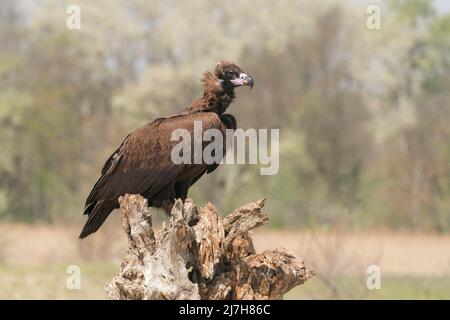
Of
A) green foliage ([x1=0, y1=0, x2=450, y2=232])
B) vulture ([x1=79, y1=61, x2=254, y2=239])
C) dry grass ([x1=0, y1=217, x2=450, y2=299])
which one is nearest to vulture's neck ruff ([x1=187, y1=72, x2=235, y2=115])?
vulture ([x1=79, y1=61, x2=254, y2=239])

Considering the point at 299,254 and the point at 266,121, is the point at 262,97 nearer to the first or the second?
the point at 266,121

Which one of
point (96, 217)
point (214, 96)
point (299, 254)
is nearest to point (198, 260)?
point (96, 217)

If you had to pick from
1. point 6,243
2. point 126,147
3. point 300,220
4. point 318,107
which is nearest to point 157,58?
point 318,107

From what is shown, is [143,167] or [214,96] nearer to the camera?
[143,167]

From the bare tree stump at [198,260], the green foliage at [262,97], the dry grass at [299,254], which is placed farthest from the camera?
the green foliage at [262,97]

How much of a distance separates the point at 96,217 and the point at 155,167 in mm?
817

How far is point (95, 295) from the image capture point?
19.0 meters

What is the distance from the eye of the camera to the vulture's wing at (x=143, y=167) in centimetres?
1012

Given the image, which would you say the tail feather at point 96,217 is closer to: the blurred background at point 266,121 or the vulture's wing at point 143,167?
the vulture's wing at point 143,167

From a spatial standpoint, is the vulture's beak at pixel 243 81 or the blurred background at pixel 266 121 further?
the blurred background at pixel 266 121

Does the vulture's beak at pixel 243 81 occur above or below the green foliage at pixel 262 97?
below

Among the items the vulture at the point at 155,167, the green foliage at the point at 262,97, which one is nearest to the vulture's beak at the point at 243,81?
the vulture at the point at 155,167

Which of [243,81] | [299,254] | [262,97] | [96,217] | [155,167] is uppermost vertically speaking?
[262,97]

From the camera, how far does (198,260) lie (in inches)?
304
